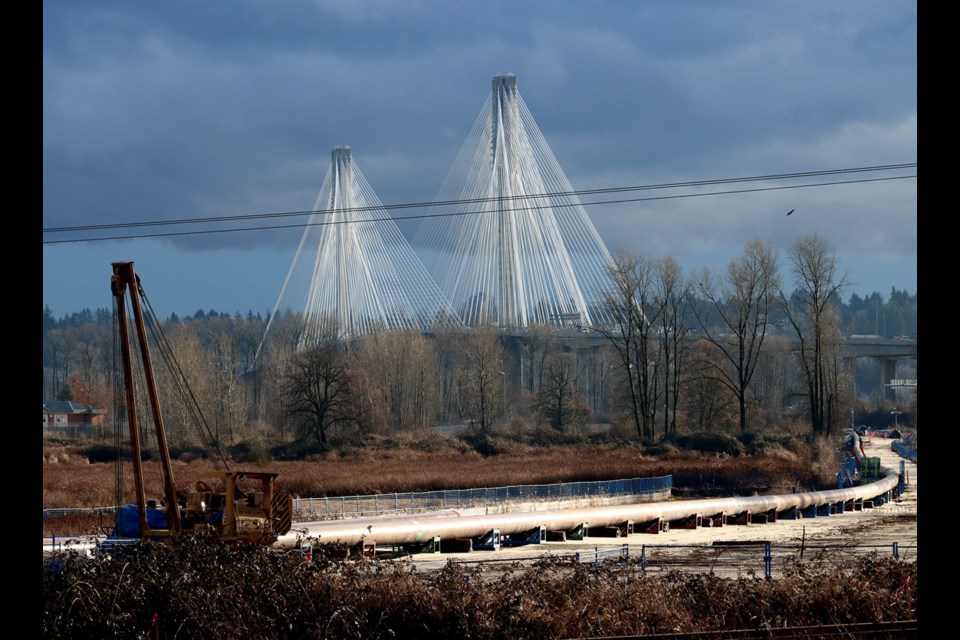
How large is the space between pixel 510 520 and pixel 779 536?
330 inches

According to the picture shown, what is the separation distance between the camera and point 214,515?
66.9 ft

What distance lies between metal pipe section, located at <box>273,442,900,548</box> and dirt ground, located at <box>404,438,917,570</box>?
1.72 feet

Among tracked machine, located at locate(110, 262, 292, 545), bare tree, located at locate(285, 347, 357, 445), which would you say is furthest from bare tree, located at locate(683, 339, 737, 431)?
tracked machine, located at locate(110, 262, 292, 545)

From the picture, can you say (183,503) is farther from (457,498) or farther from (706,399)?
(706,399)

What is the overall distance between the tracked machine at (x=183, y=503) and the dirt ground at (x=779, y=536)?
3.35 meters

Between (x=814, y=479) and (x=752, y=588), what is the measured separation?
35.2 meters

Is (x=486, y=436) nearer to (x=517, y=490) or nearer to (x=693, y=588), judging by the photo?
(x=517, y=490)

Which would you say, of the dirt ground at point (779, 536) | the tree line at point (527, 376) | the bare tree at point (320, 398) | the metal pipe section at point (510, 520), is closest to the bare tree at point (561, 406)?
the tree line at point (527, 376)

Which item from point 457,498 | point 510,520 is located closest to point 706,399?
point 457,498

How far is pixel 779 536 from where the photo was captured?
1182 inches

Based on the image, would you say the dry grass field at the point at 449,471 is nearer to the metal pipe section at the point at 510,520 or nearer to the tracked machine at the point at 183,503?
the metal pipe section at the point at 510,520

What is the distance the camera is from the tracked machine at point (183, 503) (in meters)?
19.4

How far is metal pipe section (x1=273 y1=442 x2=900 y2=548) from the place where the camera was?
2342cm
